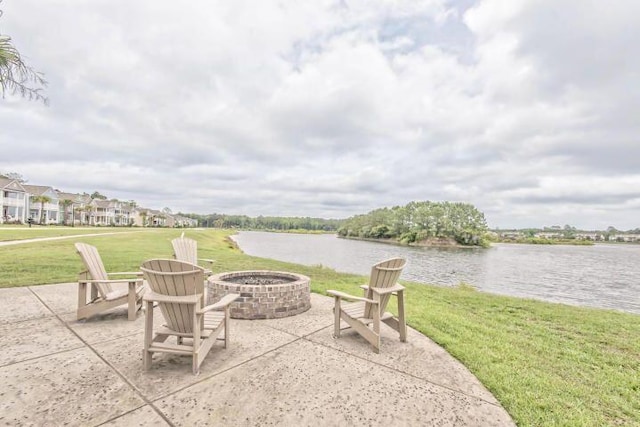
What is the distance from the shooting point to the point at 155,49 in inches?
474

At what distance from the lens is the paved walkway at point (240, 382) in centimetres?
236

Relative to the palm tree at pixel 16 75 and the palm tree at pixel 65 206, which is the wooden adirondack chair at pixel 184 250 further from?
the palm tree at pixel 65 206

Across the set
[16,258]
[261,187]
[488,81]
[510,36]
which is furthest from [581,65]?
[261,187]

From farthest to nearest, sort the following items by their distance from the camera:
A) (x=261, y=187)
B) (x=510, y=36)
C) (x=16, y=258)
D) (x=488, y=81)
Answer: (x=261, y=187) → (x=488, y=81) → (x=16, y=258) → (x=510, y=36)

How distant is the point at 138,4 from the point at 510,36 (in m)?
11.7

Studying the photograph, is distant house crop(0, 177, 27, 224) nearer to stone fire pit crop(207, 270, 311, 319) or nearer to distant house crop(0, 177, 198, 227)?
distant house crop(0, 177, 198, 227)

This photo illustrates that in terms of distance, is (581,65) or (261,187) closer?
(581,65)

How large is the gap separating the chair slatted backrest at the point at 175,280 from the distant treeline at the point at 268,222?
134877mm

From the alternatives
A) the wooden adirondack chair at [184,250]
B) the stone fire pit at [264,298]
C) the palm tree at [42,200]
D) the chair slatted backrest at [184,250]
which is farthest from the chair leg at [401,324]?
the palm tree at [42,200]

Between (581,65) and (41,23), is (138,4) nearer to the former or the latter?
(41,23)

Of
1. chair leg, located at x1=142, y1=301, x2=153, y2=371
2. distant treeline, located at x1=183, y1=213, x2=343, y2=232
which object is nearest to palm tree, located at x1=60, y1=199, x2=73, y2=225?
chair leg, located at x1=142, y1=301, x2=153, y2=371

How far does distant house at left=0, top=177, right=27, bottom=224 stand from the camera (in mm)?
42625

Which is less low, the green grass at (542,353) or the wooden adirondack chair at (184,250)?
the wooden adirondack chair at (184,250)

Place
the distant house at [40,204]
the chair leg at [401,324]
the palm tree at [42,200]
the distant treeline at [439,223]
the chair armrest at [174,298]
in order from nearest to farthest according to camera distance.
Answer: the chair armrest at [174,298]
the chair leg at [401,324]
the palm tree at [42,200]
the distant house at [40,204]
the distant treeline at [439,223]
